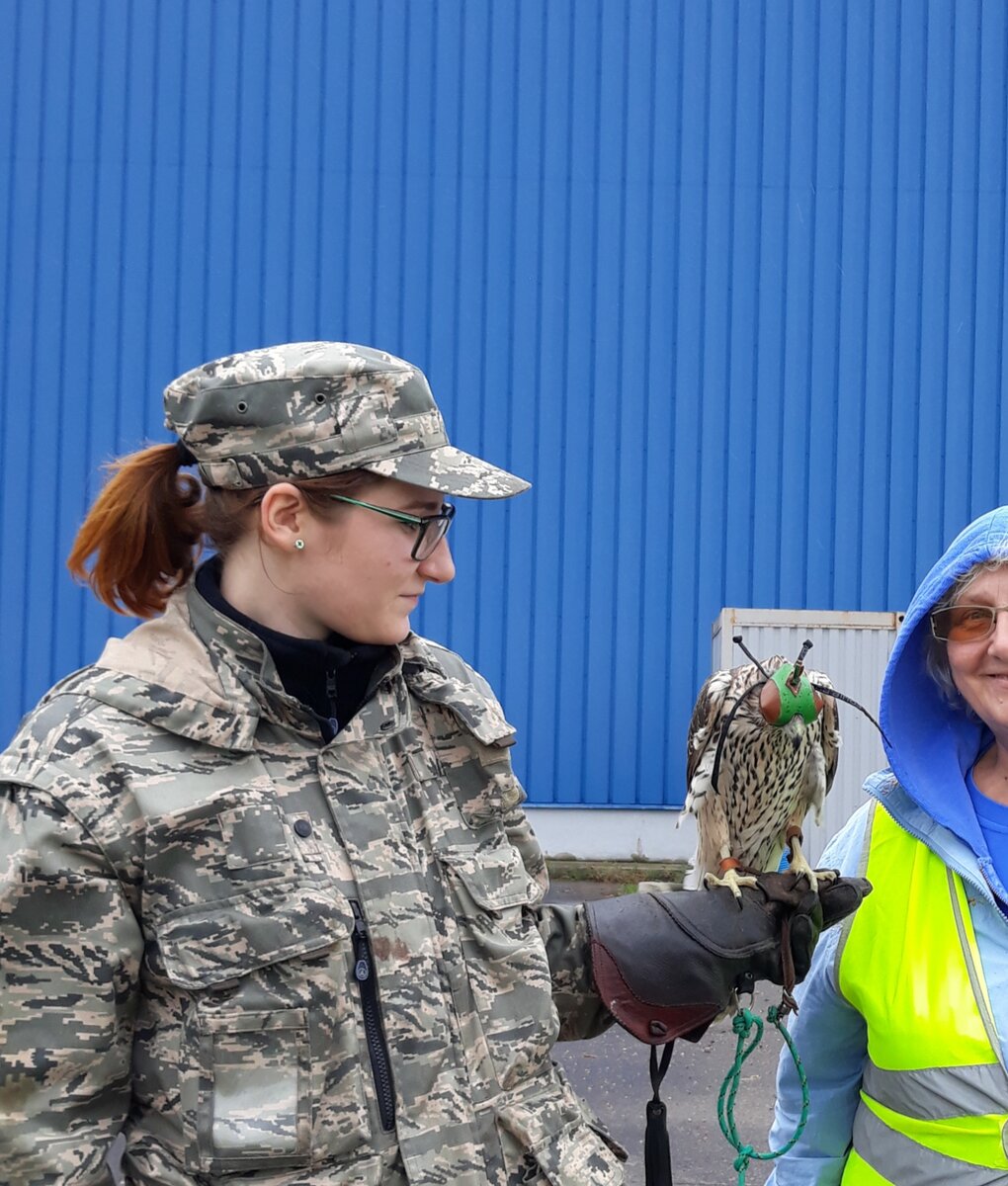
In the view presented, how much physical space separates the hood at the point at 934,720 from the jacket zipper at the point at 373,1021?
3.10 ft

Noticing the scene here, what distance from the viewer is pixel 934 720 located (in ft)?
7.07

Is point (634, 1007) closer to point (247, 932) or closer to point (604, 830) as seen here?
point (247, 932)

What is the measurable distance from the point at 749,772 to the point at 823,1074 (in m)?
1.20

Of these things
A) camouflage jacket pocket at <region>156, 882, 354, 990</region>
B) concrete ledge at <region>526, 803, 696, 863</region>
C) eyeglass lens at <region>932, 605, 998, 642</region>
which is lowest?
concrete ledge at <region>526, 803, 696, 863</region>

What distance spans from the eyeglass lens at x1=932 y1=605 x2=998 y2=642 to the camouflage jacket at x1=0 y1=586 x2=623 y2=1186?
875 mm

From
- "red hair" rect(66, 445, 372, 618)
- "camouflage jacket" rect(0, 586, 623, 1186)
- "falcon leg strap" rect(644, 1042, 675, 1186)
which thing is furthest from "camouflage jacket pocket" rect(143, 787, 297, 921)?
"falcon leg strap" rect(644, 1042, 675, 1186)

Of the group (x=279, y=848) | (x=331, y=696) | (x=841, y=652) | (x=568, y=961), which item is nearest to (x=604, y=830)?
(x=841, y=652)

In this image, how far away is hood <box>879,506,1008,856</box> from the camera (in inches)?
77.5

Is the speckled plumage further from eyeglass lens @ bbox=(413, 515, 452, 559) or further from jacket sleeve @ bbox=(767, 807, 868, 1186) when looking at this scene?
eyeglass lens @ bbox=(413, 515, 452, 559)

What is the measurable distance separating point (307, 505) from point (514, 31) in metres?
6.62

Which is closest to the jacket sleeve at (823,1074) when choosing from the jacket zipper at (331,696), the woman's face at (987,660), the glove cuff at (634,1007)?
the glove cuff at (634,1007)

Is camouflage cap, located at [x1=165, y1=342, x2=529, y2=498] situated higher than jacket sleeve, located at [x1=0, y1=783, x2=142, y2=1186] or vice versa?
camouflage cap, located at [x1=165, y1=342, x2=529, y2=498]

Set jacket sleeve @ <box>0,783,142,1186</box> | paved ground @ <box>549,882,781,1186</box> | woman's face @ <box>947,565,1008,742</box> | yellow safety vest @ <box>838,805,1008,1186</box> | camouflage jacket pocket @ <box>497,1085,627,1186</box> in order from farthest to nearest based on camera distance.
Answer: paved ground @ <box>549,882,781,1186</box> → woman's face @ <box>947,565,1008,742</box> → yellow safety vest @ <box>838,805,1008,1186</box> → camouflage jacket pocket @ <box>497,1085,627,1186</box> → jacket sleeve @ <box>0,783,142,1186</box>

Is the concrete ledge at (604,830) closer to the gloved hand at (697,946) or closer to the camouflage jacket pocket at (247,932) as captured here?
the gloved hand at (697,946)
